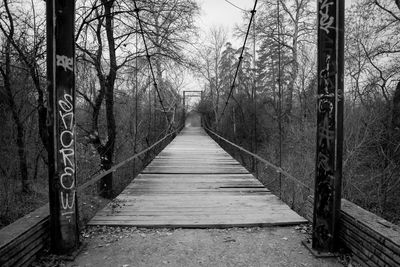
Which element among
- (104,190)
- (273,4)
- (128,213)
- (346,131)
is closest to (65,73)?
(128,213)

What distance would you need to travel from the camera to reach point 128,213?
3291mm

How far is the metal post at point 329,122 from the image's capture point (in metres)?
2.20

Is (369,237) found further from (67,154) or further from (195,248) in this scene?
(67,154)

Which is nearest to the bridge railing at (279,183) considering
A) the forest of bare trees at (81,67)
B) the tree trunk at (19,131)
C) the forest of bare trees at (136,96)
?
the forest of bare trees at (136,96)

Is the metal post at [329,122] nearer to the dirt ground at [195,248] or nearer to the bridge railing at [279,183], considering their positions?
the dirt ground at [195,248]

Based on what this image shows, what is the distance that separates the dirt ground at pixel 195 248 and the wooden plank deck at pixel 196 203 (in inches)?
5.9

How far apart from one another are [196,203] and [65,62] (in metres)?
2.26

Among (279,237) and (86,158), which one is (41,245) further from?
(86,158)

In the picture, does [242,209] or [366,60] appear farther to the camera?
[366,60]

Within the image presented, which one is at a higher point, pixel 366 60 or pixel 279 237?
pixel 366 60

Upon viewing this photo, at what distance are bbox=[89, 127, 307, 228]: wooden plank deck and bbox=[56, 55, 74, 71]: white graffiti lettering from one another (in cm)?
156

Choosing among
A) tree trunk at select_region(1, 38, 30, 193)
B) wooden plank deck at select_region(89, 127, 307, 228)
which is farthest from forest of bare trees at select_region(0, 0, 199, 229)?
wooden plank deck at select_region(89, 127, 307, 228)

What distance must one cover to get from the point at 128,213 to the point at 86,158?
7.40 metres

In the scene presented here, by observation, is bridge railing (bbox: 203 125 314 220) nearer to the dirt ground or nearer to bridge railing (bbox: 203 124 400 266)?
the dirt ground
